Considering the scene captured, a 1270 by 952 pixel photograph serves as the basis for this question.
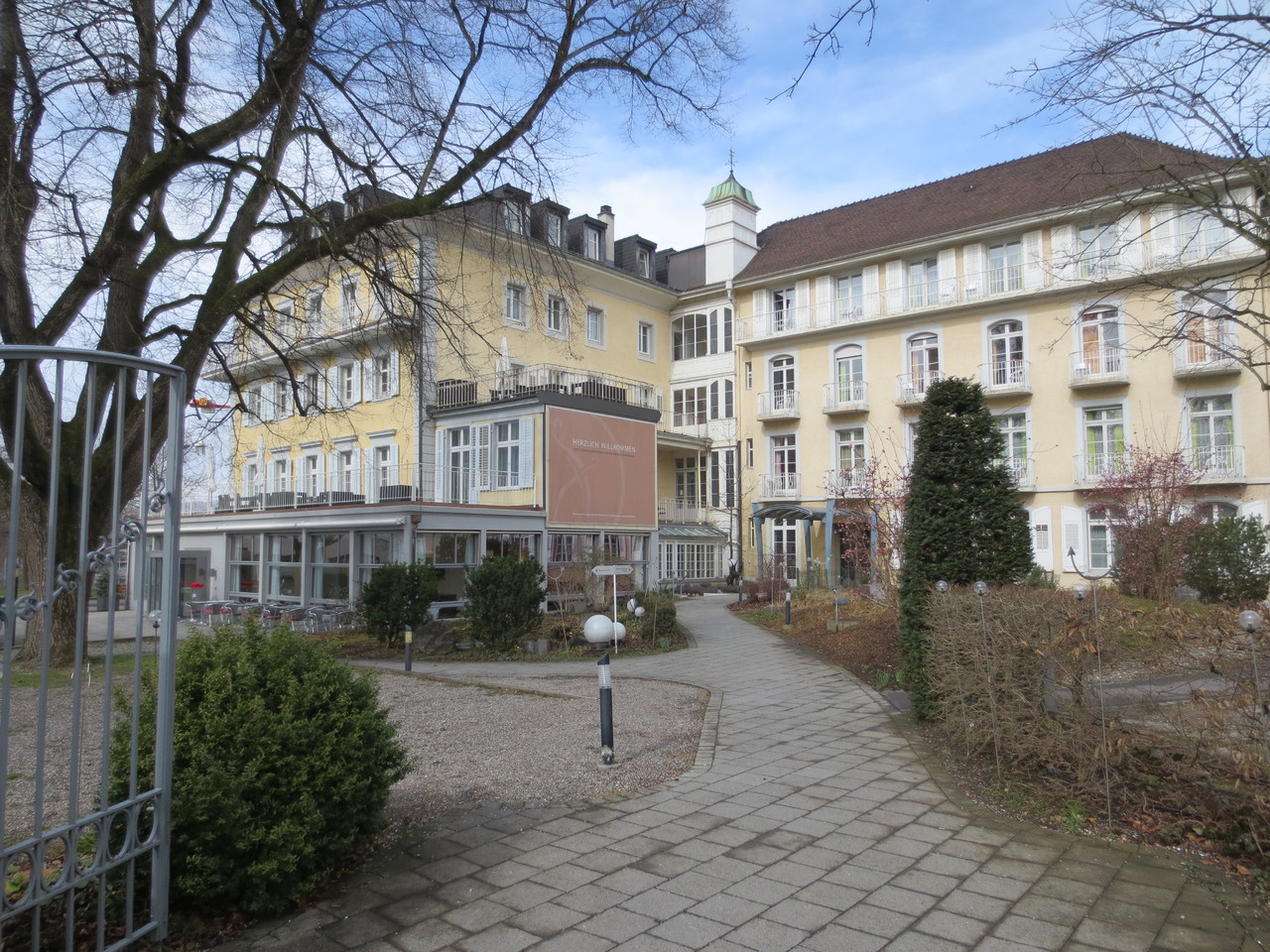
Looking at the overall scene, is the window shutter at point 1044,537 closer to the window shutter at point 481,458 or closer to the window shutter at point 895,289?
the window shutter at point 895,289

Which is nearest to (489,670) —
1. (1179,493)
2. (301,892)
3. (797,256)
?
(301,892)

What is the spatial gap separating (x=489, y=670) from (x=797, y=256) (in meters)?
25.3

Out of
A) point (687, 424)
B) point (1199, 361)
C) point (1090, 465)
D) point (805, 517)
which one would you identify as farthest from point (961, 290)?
point (687, 424)

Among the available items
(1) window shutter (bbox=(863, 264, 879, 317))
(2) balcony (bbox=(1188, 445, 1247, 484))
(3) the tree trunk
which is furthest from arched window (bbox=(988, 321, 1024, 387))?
(3) the tree trunk

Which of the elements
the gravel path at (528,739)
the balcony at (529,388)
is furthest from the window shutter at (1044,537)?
the gravel path at (528,739)

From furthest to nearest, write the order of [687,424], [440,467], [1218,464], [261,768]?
[687,424] → [1218,464] → [440,467] → [261,768]

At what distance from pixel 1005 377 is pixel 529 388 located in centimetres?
1588

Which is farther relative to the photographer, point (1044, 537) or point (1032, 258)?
point (1032, 258)

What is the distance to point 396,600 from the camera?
1545cm

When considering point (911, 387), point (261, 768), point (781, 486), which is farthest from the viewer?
point (781, 486)

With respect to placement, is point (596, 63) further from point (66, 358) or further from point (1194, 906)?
point (1194, 906)

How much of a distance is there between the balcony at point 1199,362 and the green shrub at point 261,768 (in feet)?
89.3

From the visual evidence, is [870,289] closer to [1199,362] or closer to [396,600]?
[1199,362]


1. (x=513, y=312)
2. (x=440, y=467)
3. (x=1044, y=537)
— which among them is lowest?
(x=1044, y=537)
